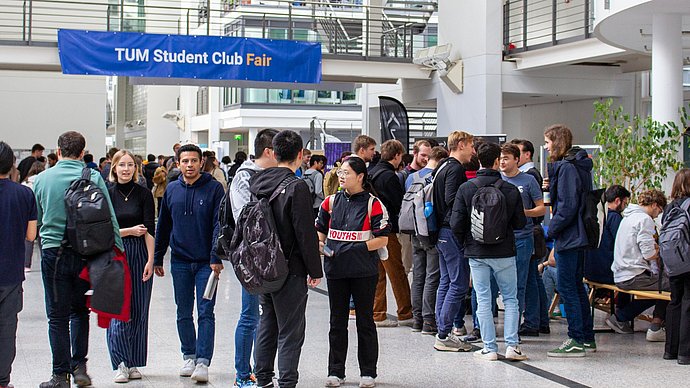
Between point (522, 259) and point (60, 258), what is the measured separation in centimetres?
401

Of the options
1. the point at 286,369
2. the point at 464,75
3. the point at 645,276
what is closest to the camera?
the point at 286,369

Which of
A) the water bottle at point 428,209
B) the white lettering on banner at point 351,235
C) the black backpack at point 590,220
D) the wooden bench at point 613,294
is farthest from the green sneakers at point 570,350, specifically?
the white lettering on banner at point 351,235

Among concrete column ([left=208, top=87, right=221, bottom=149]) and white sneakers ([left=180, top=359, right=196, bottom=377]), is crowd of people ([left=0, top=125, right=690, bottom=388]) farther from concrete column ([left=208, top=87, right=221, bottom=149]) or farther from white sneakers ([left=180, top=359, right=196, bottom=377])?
concrete column ([left=208, top=87, right=221, bottom=149])

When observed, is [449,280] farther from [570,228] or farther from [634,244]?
[634,244]

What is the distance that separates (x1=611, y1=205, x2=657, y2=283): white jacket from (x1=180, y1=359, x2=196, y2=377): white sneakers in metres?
3.95

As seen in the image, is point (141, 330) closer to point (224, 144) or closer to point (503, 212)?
point (503, 212)

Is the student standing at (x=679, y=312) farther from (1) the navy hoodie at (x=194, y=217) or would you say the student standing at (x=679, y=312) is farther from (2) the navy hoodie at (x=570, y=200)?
(1) the navy hoodie at (x=194, y=217)

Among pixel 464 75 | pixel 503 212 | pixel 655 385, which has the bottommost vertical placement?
pixel 655 385

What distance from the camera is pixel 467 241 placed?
24.8 feet

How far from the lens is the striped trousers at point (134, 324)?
6746 millimetres

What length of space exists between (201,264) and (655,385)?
3411 mm

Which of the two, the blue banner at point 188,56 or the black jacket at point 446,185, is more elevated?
the blue banner at point 188,56

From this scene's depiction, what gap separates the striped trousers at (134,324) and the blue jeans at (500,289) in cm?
260

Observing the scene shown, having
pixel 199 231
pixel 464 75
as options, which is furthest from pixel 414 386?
pixel 464 75
